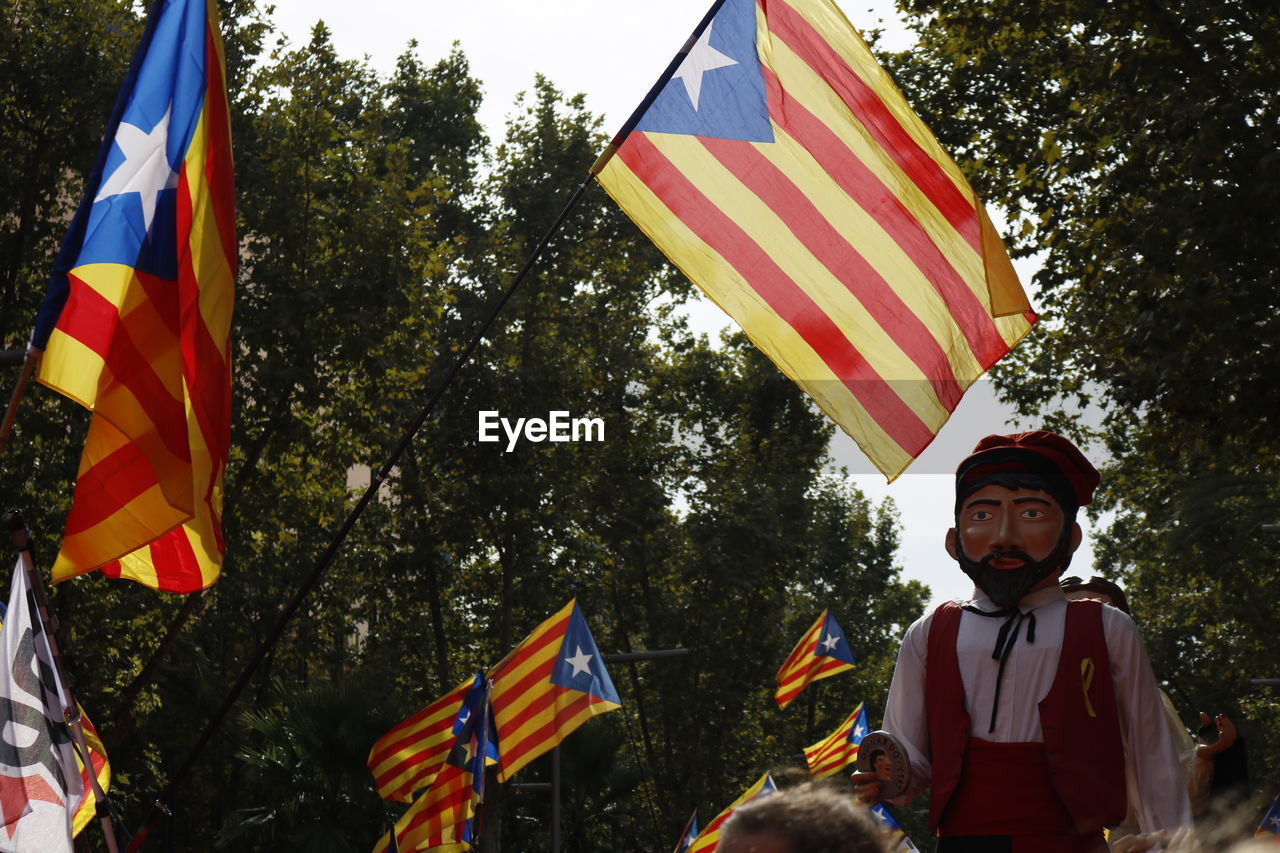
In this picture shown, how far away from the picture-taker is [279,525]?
24.0 m

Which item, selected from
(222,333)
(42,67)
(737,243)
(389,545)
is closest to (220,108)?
(222,333)

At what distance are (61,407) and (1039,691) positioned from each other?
53.8 feet

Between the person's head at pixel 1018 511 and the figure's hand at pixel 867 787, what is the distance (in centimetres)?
72

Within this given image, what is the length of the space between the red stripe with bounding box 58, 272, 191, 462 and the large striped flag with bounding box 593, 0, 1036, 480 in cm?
187

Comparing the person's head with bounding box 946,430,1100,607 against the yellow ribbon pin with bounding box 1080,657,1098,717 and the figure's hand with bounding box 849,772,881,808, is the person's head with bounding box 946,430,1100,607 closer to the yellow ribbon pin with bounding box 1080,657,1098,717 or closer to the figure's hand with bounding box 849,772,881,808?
the yellow ribbon pin with bounding box 1080,657,1098,717

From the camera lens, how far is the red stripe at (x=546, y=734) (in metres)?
15.0

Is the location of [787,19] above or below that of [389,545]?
below

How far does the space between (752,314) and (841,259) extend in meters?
0.40

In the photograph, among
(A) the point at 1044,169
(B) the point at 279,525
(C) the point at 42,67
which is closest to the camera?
(A) the point at 1044,169

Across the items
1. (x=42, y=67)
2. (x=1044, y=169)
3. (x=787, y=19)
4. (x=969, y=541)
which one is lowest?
(x=969, y=541)

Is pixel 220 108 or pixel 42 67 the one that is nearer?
pixel 220 108

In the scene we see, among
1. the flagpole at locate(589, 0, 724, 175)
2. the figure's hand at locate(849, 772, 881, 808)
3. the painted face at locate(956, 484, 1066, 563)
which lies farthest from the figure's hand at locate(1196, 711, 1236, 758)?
the flagpole at locate(589, 0, 724, 175)

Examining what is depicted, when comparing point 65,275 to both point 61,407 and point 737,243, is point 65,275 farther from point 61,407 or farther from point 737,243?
point 61,407

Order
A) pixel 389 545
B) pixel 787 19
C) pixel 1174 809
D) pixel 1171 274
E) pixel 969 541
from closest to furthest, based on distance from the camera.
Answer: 1. pixel 1174 809
2. pixel 969 541
3. pixel 787 19
4. pixel 1171 274
5. pixel 389 545
